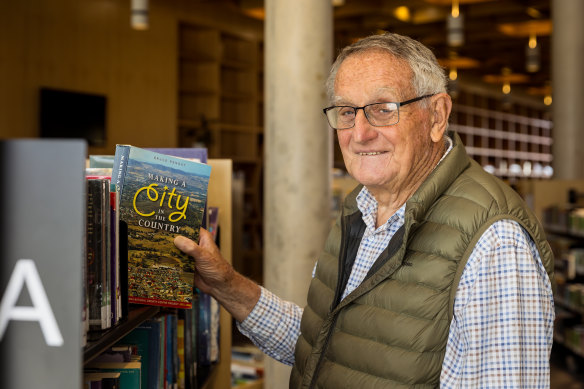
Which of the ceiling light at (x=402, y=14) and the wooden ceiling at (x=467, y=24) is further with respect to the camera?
the ceiling light at (x=402, y=14)

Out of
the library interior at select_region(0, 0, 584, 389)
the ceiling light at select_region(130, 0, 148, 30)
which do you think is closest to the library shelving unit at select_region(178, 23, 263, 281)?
the library interior at select_region(0, 0, 584, 389)

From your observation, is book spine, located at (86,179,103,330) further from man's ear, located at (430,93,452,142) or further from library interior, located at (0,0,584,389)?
man's ear, located at (430,93,452,142)

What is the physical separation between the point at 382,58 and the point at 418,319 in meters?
0.61

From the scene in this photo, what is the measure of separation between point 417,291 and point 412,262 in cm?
7

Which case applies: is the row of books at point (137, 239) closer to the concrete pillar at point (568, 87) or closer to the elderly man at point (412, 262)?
the elderly man at point (412, 262)

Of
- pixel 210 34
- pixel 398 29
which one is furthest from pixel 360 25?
pixel 210 34

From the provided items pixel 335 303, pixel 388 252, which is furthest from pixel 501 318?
pixel 335 303

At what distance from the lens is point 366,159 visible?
162 centimetres

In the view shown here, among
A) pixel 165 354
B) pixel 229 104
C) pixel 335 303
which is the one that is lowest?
pixel 165 354

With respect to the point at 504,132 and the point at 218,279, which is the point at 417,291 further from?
the point at 504,132

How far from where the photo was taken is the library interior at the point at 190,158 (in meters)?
0.74

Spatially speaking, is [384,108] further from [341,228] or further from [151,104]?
[151,104]

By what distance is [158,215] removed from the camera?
1388mm

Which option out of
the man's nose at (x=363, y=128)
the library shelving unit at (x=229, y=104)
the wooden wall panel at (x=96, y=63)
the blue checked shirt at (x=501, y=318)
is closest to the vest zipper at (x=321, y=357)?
the blue checked shirt at (x=501, y=318)
